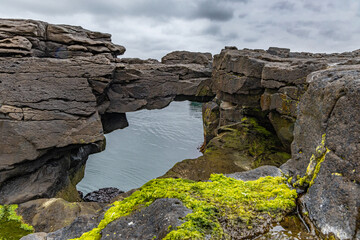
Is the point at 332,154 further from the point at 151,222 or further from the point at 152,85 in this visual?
the point at 152,85

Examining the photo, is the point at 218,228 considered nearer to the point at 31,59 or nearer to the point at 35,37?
the point at 31,59

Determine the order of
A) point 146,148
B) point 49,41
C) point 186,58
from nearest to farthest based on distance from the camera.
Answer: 1. point 49,41
2. point 186,58
3. point 146,148

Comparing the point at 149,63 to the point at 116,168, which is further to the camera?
the point at 116,168

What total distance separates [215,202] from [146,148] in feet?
162

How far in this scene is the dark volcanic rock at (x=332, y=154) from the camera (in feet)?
7.80

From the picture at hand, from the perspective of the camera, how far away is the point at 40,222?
34.6 feet

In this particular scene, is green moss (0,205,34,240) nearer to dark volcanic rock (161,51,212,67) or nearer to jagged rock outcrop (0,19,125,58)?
jagged rock outcrop (0,19,125,58)

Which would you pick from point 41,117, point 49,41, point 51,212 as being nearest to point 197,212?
point 51,212

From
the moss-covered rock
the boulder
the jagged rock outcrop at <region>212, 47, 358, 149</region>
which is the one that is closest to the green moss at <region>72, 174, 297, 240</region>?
the jagged rock outcrop at <region>212, 47, 358, 149</region>

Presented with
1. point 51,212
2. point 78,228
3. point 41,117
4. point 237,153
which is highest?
point 78,228

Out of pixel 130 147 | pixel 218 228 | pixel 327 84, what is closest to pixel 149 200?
pixel 218 228

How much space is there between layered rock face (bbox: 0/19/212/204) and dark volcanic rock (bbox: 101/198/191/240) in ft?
39.7

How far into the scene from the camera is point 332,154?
269cm

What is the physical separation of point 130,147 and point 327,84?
5033cm
